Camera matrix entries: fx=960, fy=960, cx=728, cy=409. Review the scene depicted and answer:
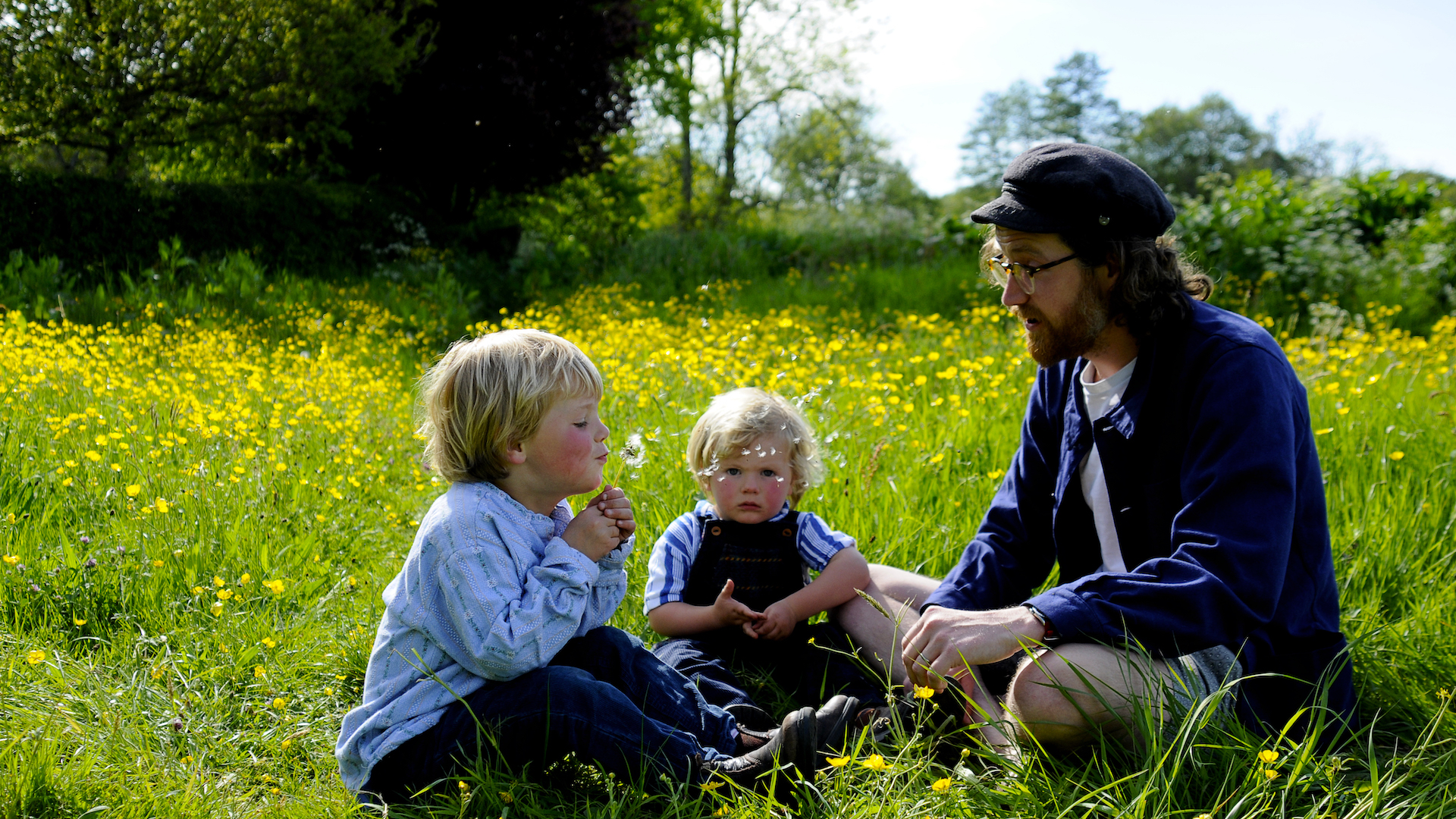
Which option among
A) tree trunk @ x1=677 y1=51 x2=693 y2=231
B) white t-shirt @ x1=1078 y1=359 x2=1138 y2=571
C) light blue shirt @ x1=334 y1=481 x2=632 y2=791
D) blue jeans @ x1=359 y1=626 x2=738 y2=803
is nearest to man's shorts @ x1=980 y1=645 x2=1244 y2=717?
white t-shirt @ x1=1078 y1=359 x2=1138 y2=571

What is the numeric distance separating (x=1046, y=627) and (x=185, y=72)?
11765mm

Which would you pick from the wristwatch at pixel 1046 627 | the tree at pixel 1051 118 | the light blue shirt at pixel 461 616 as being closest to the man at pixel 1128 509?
the wristwatch at pixel 1046 627

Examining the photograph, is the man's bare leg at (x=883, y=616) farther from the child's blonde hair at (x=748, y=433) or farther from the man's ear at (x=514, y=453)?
the man's ear at (x=514, y=453)

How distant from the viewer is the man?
1.98m

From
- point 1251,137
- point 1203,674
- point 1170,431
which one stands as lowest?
point 1203,674

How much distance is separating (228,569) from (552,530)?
5.07 feet

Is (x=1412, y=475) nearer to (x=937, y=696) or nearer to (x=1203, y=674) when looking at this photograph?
(x=1203, y=674)

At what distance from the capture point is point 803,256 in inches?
508

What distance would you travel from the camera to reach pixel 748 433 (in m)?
2.77

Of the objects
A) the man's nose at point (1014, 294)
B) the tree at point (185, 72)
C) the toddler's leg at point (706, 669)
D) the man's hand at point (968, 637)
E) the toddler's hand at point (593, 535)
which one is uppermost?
the tree at point (185, 72)

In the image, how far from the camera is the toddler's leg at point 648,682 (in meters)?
2.30

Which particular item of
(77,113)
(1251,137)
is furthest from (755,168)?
(1251,137)

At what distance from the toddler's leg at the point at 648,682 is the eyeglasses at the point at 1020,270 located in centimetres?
131

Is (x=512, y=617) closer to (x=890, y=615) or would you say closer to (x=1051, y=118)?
(x=890, y=615)
